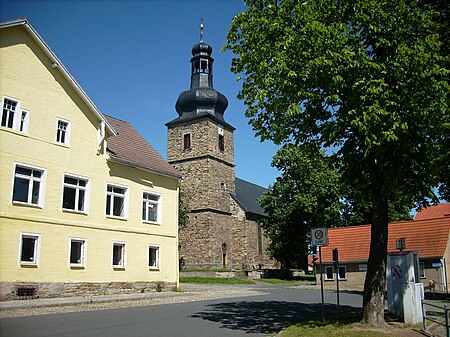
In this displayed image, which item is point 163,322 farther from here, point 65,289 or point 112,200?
point 112,200

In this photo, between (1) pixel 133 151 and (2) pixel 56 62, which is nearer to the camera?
(2) pixel 56 62

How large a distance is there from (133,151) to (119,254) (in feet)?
20.5

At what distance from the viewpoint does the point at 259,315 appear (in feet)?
50.1

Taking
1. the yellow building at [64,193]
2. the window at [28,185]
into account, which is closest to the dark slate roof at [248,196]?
the yellow building at [64,193]

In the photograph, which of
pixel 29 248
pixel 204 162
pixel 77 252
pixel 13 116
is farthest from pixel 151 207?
pixel 204 162

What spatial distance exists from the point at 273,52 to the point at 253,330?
24.3 feet

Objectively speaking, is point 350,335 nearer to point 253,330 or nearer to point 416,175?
point 253,330

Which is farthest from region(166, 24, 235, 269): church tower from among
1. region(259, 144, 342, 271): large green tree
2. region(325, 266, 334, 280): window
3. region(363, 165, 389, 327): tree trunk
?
region(363, 165, 389, 327): tree trunk

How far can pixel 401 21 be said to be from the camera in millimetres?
11039

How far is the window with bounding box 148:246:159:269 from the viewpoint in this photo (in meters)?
26.1

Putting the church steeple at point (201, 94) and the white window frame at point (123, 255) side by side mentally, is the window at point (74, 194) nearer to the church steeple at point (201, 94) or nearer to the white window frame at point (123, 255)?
the white window frame at point (123, 255)

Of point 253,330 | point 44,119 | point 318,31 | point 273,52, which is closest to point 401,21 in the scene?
point 318,31

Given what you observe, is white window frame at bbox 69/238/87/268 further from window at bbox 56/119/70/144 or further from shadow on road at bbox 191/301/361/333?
shadow on road at bbox 191/301/361/333

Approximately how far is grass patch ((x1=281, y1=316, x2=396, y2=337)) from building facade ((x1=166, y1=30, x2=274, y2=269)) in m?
39.5
